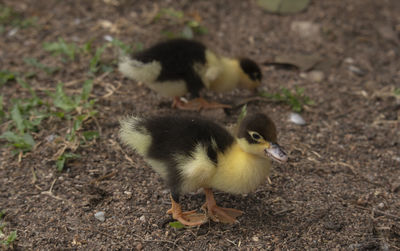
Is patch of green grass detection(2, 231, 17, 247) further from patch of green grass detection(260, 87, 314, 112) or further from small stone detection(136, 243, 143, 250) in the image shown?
patch of green grass detection(260, 87, 314, 112)

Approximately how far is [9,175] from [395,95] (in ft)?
13.4

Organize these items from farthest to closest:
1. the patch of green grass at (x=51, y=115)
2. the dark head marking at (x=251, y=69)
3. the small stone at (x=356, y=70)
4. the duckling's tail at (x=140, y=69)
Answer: the small stone at (x=356, y=70) < the dark head marking at (x=251, y=69) < the duckling's tail at (x=140, y=69) < the patch of green grass at (x=51, y=115)

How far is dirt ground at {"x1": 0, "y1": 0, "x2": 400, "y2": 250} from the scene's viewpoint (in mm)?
3258

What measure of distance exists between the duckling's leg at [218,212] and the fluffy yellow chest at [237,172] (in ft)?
0.73

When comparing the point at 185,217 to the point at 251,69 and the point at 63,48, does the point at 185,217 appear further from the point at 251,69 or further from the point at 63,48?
the point at 63,48

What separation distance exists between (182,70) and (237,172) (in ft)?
5.09

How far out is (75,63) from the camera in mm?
5238

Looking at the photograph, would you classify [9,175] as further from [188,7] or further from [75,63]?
[188,7]

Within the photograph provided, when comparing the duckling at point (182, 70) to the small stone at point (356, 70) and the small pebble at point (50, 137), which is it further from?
the small stone at point (356, 70)

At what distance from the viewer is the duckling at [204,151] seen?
3.05m

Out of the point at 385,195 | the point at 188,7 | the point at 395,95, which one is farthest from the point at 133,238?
the point at 188,7

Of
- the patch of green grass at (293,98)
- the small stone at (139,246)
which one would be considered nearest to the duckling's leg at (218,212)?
the small stone at (139,246)

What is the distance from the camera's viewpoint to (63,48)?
17.2ft

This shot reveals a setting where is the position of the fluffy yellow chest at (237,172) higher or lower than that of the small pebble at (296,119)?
higher
